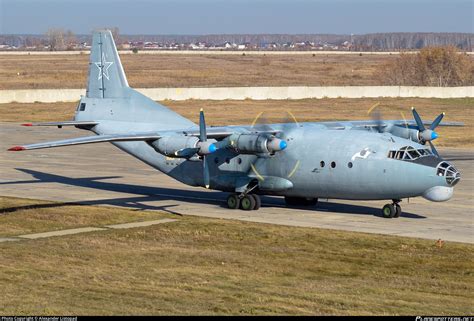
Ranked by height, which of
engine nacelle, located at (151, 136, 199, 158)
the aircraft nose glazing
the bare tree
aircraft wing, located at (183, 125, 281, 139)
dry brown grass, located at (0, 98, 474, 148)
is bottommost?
dry brown grass, located at (0, 98, 474, 148)

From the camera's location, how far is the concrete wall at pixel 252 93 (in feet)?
323

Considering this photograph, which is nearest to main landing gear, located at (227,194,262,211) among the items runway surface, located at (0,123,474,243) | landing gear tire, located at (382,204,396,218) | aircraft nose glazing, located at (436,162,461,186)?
runway surface, located at (0,123,474,243)

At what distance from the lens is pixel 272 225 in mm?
35281

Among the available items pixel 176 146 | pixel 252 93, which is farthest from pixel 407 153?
pixel 252 93

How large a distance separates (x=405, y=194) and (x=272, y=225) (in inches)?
201

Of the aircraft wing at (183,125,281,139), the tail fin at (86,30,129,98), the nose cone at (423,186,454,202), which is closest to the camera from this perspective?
the nose cone at (423,186,454,202)

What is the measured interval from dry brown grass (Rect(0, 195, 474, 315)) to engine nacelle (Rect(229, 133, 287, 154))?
121 inches

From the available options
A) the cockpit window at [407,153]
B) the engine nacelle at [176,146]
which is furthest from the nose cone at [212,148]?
the cockpit window at [407,153]

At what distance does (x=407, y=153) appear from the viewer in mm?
35625

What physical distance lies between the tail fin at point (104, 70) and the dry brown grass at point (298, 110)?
33.3 meters

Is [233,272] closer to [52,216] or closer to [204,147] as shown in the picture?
[204,147]

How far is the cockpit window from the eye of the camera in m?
35.5

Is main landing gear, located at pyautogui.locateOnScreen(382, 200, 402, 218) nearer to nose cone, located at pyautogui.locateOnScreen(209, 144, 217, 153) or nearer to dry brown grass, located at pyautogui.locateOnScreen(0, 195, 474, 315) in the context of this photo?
dry brown grass, located at pyautogui.locateOnScreen(0, 195, 474, 315)

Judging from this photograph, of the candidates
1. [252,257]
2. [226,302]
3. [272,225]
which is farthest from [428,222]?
[226,302]
